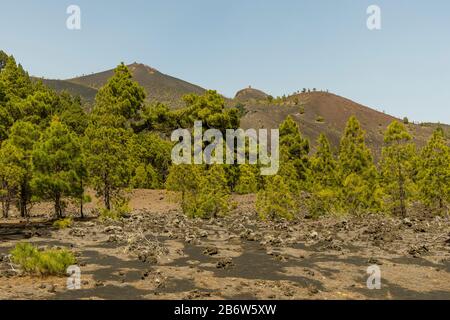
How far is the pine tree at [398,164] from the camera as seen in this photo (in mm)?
30672

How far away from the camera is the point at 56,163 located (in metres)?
29.0

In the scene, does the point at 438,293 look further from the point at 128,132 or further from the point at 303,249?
the point at 128,132

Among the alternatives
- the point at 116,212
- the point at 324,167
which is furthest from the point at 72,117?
the point at 324,167

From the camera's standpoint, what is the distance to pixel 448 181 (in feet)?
109

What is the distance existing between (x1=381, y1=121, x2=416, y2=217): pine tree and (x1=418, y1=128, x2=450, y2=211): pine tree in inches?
74.8

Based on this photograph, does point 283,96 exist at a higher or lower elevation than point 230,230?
higher

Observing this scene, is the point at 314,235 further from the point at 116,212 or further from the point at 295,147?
the point at 295,147

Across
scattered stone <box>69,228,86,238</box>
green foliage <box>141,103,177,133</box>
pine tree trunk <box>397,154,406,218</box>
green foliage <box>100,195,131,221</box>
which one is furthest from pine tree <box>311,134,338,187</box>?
green foliage <box>141,103,177,133</box>
